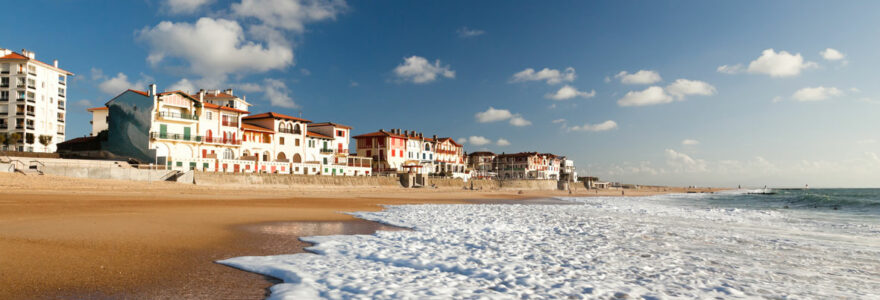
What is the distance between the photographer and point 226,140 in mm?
47688

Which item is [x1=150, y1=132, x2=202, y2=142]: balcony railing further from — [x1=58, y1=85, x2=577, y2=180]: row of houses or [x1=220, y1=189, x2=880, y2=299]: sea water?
[x1=220, y1=189, x2=880, y2=299]: sea water

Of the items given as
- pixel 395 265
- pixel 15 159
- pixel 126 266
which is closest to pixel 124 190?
pixel 15 159

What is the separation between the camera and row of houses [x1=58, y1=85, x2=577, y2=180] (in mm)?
42844

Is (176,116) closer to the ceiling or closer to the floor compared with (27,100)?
closer to the floor

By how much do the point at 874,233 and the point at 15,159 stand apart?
44.1 meters

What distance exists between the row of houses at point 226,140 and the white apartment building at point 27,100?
14008mm

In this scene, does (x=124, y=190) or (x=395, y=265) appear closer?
(x=395, y=265)

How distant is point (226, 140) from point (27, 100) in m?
35.7

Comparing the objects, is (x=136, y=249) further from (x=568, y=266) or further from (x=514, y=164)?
(x=514, y=164)

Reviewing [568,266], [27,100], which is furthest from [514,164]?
[568,266]

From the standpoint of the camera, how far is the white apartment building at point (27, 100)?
198ft

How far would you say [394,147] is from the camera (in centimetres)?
7044

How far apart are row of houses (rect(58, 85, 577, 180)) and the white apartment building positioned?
1401cm

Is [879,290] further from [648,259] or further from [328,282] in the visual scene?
[328,282]
